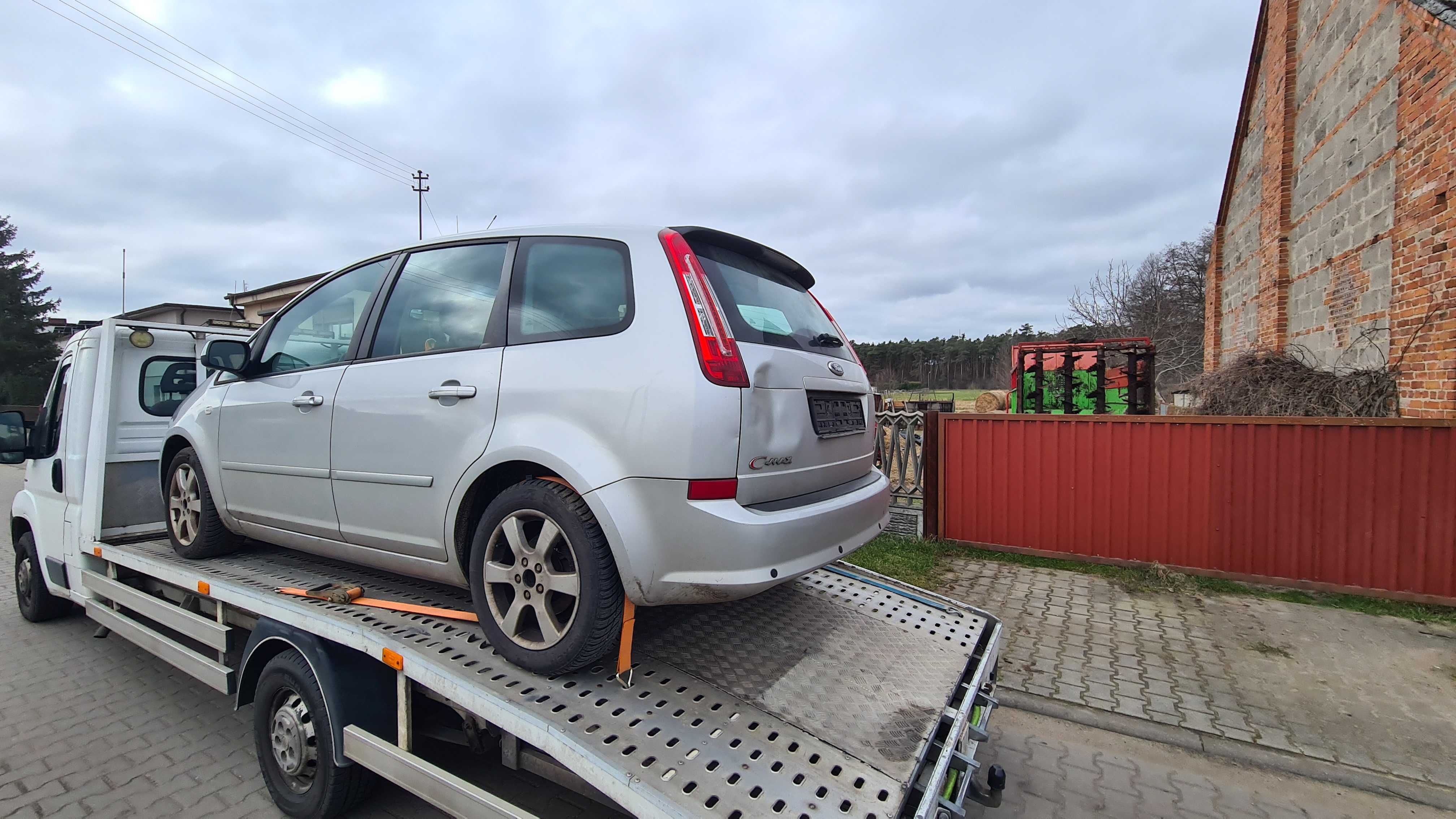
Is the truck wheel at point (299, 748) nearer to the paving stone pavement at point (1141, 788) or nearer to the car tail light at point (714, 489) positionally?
the car tail light at point (714, 489)

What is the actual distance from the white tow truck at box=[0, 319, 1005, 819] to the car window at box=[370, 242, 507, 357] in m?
1.07

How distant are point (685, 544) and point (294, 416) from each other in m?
2.17

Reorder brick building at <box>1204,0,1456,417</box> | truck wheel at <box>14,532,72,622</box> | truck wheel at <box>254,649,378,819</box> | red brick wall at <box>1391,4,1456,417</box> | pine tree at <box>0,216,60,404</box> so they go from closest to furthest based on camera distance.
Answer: truck wheel at <box>254,649,378,819</box> → truck wheel at <box>14,532,72,622</box> → red brick wall at <box>1391,4,1456,417</box> → brick building at <box>1204,0,1456,417</box> → pine tree at <box>0,216,60,404</box>

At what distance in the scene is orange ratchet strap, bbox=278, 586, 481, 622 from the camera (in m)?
2.47

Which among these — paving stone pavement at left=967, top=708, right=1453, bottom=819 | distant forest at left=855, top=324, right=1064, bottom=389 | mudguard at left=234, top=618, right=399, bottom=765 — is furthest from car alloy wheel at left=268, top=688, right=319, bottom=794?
distant forest at left=855, top=324, right=1064, bottom=389

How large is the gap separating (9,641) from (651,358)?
237 inches

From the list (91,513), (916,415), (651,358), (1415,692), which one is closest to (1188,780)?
(1415,692)

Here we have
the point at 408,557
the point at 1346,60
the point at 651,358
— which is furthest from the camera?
the point at 1346,60

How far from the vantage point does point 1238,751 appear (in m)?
3.12

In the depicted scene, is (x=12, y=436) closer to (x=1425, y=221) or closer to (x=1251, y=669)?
(x=1251, y=669)

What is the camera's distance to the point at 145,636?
3467mm

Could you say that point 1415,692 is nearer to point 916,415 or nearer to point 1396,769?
point 1396,769

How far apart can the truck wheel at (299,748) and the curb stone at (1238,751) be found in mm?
3268

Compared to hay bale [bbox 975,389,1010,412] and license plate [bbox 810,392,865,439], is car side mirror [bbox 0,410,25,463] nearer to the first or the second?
license plate [bbox 810,392,865,439]
